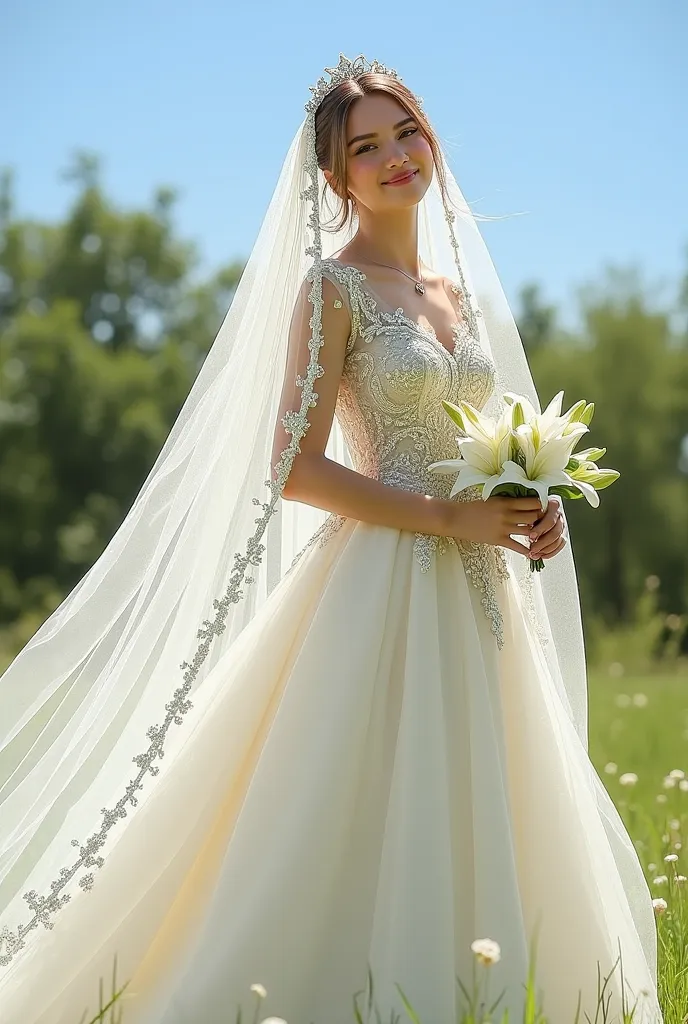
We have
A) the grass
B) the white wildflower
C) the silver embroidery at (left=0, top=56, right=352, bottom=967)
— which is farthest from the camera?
the silver embroidery at (left=0, top=56, right=352, bottom=967)

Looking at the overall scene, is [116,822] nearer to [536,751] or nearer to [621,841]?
[536,751]

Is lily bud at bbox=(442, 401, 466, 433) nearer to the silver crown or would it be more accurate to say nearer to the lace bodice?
the lace bodice

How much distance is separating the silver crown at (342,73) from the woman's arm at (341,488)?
675 millimetres

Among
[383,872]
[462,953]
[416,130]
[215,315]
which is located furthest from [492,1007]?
[215,315]

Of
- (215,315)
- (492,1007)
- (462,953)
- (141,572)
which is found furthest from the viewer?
(215,315)

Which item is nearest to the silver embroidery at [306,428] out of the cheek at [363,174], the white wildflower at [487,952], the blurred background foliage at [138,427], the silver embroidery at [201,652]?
the silver embroidery at [201,652]

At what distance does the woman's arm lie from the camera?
3342 millimetres

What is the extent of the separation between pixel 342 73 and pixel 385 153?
35 centimetres

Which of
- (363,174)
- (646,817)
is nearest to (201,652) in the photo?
(363,174)

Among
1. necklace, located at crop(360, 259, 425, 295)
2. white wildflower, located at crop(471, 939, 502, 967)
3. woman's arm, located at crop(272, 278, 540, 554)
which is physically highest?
necklace, located at crop(360, 259, 425, 295)

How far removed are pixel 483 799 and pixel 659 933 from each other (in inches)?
51.2

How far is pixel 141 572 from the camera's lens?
12.2ft

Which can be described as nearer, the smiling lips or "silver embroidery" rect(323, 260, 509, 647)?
"silver embroidery" rect(323, 260, 509, 647)

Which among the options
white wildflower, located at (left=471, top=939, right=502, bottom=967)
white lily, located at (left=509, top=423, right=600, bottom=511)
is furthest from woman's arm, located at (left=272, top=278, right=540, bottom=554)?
white wildflower, located at (left=471, top=939, right=502, bottom=967)
